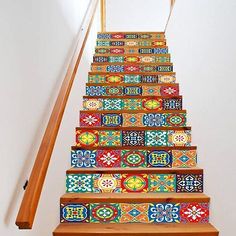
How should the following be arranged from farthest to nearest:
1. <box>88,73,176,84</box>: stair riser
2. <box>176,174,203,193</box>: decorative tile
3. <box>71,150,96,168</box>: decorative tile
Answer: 1. <box>88,73,176,84</box>: stair riser
2. <box>71,150,96,168</box>: decorative tile
3. <box>176,174,203,193</box>: decorative tile

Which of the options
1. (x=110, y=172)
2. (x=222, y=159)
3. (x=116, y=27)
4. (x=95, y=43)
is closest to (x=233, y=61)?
(x=222, y=159)

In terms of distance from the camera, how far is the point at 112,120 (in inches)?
107

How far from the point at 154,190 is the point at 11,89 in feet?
4.31

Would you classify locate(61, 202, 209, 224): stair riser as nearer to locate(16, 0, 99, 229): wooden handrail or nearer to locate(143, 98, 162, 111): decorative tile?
locate(16, 0, 99, 229): wooden handrail

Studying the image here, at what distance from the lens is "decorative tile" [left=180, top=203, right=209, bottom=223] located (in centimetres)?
194

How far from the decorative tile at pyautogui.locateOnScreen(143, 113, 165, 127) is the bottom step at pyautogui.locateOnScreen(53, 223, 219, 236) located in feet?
3.36

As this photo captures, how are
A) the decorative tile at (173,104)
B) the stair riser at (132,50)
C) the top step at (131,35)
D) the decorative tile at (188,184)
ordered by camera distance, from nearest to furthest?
the decorative tile at (188,184) < the decorative tile at (173,104) < the stair riser at (132,50) < the top step at (131,35)

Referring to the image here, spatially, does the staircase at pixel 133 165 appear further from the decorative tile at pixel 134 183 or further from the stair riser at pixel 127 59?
the stair riser at pixel 127 59

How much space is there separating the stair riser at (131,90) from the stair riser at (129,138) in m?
0.71

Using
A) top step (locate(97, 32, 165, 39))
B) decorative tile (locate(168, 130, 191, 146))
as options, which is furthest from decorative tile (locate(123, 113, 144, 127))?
top step (locate(97, 32, 165, 39))

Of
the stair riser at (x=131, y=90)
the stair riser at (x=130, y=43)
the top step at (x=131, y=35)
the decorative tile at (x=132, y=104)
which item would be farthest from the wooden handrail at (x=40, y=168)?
the top step at (x=131, y=35)

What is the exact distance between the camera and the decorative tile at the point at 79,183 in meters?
2.13

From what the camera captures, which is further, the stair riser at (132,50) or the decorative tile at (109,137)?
the stair riser at (132,50)

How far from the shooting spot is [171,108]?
291 cm
